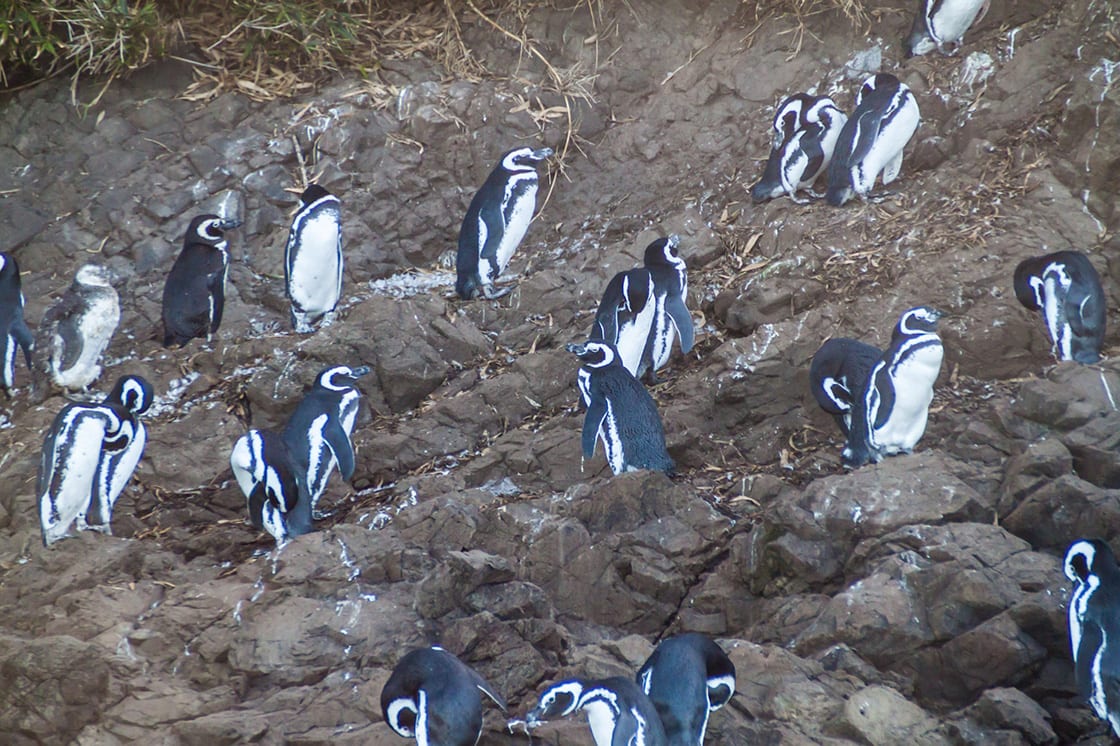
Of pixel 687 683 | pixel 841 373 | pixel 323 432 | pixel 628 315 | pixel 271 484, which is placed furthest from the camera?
pixel 628 315

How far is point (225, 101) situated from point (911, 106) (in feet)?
13.8

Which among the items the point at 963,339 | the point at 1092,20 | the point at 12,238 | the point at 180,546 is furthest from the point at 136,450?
the point at 1092,20

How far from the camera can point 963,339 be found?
6719mm

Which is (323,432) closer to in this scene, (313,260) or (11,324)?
(313,260)

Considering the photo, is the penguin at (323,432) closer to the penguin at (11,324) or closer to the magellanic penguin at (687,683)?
the penguin at (11,324)

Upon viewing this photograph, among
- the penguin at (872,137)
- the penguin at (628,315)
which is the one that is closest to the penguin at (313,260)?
the penguin at (628,315)

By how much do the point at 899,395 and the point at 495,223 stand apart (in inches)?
113

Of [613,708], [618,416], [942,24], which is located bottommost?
[618,416]

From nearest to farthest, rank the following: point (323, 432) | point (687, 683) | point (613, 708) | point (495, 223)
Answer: point (613, 708), point (687, 683), point (323, 432), point (495, 223)

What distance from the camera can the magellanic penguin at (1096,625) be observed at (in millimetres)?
4367

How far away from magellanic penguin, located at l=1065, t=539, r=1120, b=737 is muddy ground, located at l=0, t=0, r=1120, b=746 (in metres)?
0.17

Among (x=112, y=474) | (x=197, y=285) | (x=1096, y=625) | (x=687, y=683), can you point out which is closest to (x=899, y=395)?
(x=1096, y=625)

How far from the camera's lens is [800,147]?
7695mm

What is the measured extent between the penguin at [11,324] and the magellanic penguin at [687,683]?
428 centimetres
